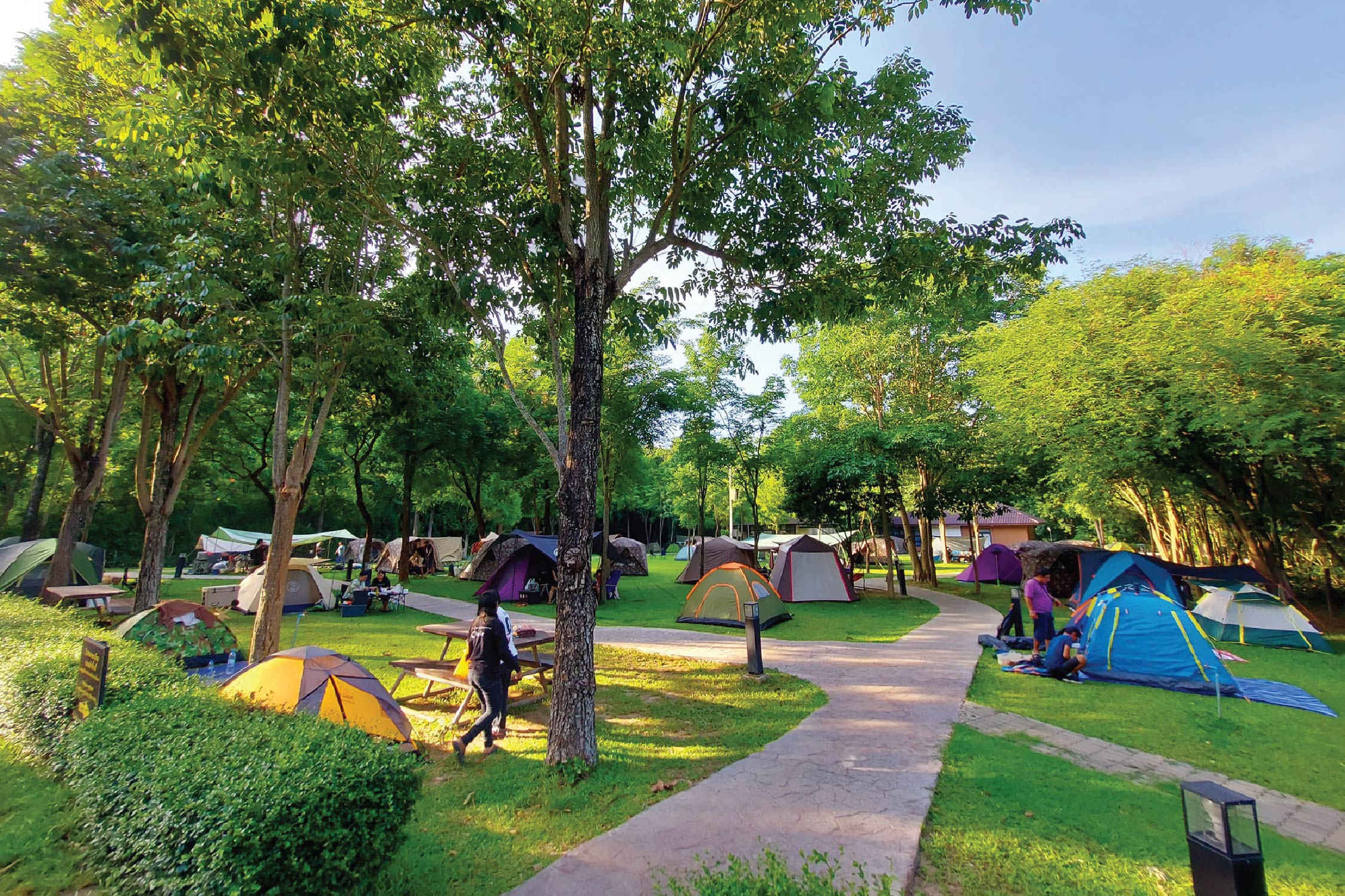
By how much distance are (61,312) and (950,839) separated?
50.6 ft

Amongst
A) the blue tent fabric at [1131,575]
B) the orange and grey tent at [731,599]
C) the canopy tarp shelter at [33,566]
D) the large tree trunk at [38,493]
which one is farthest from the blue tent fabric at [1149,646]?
the large tree trunk at [38,493]

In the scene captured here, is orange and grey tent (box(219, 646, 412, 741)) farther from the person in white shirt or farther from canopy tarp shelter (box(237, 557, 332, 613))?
canopy tarp shelter (box(237, 557, 332, 613))

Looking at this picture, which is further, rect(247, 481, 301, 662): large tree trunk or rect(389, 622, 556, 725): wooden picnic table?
rect(247, 481, 301, 662): large tree trunk

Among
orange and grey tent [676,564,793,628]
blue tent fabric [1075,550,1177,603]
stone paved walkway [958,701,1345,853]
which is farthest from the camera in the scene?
orange and grey tent [676,564,793,628]

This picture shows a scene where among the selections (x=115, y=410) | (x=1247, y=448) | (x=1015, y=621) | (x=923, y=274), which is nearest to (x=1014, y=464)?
(x=1247, y=448)

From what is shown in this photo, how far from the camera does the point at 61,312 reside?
34.3 feet

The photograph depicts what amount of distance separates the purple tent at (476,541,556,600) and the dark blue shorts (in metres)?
13.2

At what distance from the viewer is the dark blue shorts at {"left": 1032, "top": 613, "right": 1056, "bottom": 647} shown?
30.8 feet

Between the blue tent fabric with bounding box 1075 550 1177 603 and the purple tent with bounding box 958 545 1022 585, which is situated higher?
the blue tent fabric with bounding box 1075 550 1177 603

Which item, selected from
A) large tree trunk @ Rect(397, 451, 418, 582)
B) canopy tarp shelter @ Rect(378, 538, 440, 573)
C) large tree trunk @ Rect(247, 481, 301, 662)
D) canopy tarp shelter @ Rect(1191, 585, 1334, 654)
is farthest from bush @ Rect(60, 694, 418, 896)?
canopy tarp shelter @ Rect(378, 538, 440, 573)

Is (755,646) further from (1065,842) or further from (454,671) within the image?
(1065,842)

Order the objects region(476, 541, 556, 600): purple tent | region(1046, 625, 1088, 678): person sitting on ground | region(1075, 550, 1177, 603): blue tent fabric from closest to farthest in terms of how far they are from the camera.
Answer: region(1046, 625, 1088, 678): person sitting on ground, region(1075, 550, 1177, 603): blue tent fabric, region(476, 541, 556, 600): purple tent

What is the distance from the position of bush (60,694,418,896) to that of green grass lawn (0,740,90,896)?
294mm

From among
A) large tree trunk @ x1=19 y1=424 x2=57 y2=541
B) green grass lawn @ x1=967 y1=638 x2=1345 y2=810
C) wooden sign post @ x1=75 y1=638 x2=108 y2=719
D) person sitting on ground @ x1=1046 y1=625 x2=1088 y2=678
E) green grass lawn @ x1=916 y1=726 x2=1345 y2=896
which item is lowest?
green grass lawn @ x1=967 y1=638 x2=1345 y2=810
